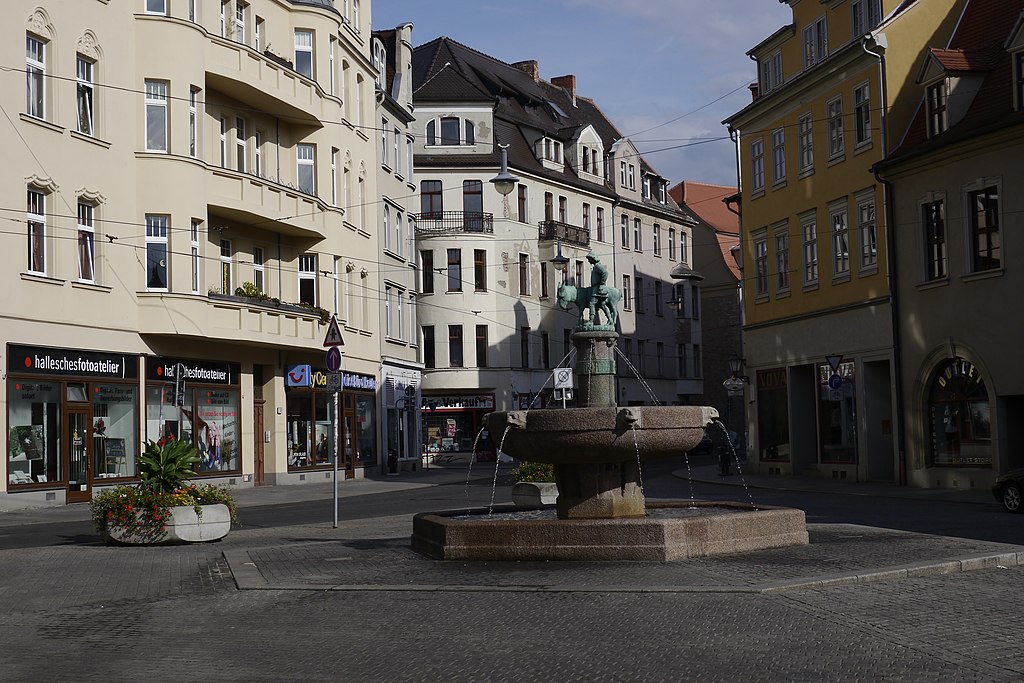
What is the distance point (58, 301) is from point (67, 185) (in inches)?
108

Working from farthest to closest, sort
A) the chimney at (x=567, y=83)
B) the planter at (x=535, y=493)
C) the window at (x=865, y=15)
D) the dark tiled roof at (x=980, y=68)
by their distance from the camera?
the chimney at (x=567, y=83) → the window at (x=865, y=15) → the dark tiled roof at (x=980, y=68) → the planter at (x=535, y=493)

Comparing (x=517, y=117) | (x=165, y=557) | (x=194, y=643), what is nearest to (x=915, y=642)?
(x=194, y=643)

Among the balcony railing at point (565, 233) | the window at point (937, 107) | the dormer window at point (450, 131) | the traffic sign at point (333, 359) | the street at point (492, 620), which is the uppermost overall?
the dormer window at point (450, 131)

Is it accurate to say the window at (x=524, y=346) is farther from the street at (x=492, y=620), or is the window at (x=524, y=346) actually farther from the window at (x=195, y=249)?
the street at (x=492, y=620)

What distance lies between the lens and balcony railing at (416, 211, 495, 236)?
211 feet

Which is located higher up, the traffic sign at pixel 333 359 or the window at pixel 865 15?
the window at pixel 865 15

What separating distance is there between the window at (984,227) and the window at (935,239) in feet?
3.57

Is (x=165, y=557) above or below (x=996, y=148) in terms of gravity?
below

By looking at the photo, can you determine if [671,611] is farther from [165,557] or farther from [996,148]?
[996,148]

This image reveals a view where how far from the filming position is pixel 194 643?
31.2ft

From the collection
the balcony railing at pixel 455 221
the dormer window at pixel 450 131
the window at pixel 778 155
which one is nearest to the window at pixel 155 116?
the window at pixel 778 155

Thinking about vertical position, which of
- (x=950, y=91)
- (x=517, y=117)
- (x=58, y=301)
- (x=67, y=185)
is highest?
(x=517, y=117)

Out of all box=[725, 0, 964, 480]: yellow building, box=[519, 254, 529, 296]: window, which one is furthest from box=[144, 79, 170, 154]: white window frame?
box=[519, 254, 529, 296]: window

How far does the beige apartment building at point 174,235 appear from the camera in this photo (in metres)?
28.3
